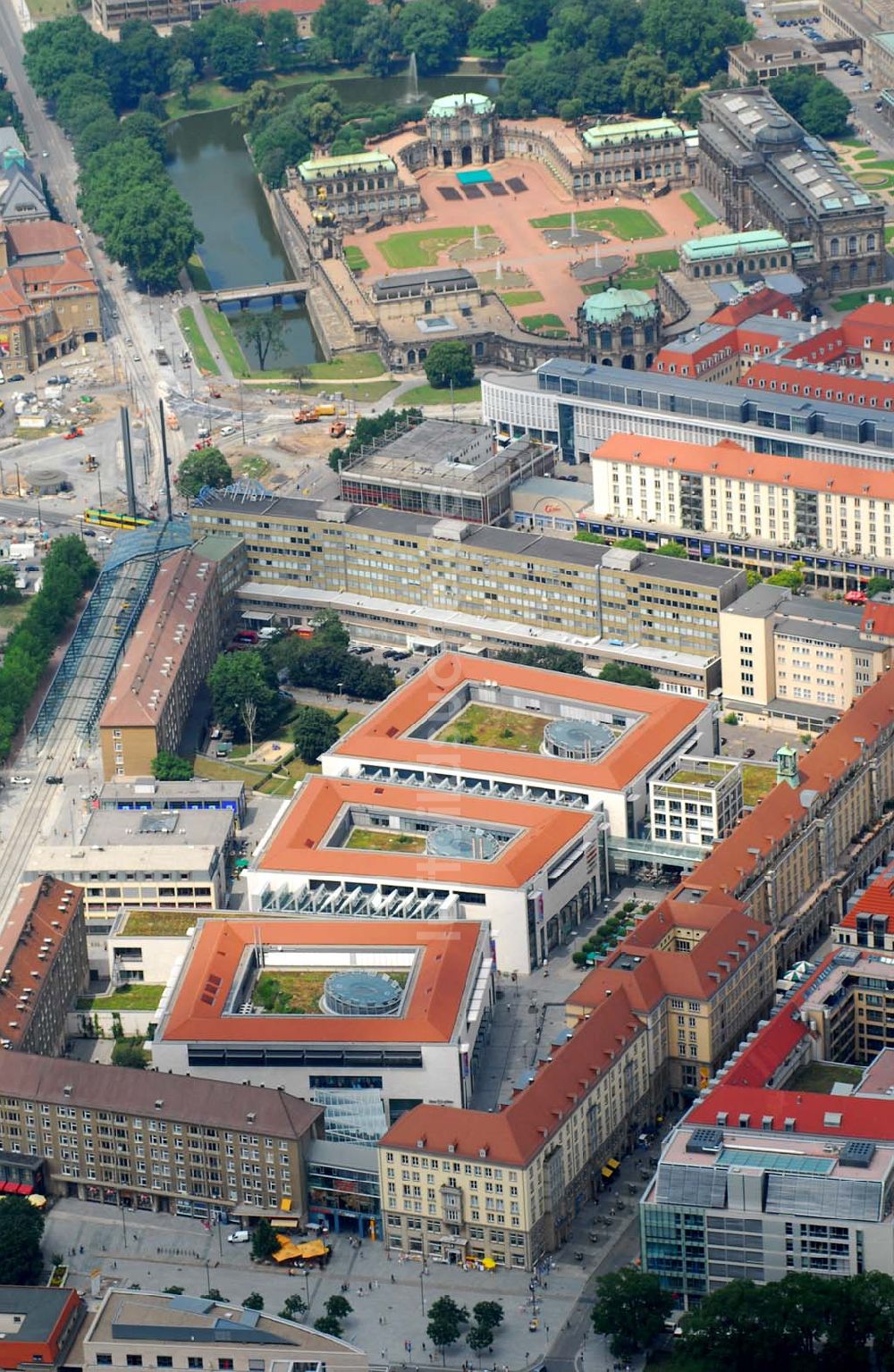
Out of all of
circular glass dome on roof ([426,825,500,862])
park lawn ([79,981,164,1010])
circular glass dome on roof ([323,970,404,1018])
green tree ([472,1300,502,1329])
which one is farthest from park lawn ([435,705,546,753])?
green tree ([472,1300,502,1329])

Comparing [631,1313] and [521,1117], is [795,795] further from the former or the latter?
[631,1313]

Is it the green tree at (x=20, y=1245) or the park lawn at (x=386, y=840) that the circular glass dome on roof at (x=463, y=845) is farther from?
the green tree at (x=20, y=1245)

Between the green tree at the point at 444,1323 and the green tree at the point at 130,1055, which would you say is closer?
the green tree at the point at 444,1323

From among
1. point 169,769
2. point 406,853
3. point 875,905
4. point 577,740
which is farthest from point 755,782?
point 169,769

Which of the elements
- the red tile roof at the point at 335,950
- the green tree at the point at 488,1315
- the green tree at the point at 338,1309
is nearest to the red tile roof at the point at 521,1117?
the green tree at the point at 488,1315

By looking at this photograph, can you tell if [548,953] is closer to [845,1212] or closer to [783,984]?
[783,984]

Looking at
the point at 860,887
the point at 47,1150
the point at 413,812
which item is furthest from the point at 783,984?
the point at 47,1150

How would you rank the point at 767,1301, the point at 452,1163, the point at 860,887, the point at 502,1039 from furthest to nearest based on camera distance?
the point at 860,887
the point at 502,1039
the point at 452,1163
the point at 767,1301
